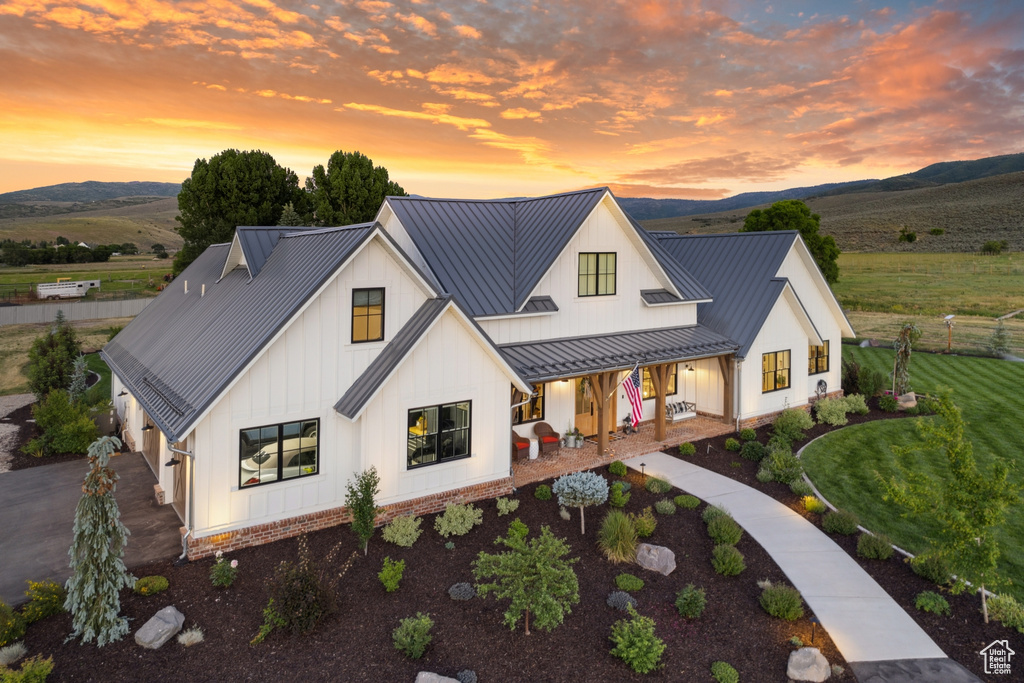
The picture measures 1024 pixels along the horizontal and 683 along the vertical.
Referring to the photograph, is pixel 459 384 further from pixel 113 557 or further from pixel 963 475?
pixel 963 475

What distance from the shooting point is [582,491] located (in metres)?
13.6

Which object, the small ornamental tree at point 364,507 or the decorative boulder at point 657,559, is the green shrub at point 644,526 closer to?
the decorative boulder at point 657,559

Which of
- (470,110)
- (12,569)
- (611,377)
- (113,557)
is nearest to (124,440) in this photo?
(12,569)

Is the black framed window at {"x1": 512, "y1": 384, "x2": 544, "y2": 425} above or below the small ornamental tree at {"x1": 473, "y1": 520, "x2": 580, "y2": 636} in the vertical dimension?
above

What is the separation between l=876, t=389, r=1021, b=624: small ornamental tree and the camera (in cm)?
984

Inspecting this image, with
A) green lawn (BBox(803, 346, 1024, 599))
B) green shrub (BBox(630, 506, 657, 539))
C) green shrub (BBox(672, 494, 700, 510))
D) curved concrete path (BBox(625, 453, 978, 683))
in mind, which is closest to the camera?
curved concrete path (BBox(625, 453, 978, 683))

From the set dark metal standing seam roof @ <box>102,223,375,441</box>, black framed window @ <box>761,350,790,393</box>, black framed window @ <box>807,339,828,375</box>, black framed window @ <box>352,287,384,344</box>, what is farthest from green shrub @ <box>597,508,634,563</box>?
black framed window @ <box>807,339,828,375</box>

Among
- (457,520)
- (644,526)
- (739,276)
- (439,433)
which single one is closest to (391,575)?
(457,520)

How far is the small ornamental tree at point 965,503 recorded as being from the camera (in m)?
9.84

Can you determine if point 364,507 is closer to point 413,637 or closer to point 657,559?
point 413,637

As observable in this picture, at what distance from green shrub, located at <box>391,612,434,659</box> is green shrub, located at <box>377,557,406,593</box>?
4.43ft

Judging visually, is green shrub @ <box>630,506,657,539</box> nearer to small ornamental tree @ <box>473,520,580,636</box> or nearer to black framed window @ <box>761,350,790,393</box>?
small ornamental tree @ <box>473,520,580,636</box>

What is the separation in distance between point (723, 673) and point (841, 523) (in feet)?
21.4

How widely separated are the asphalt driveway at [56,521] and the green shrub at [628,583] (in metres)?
9.15
